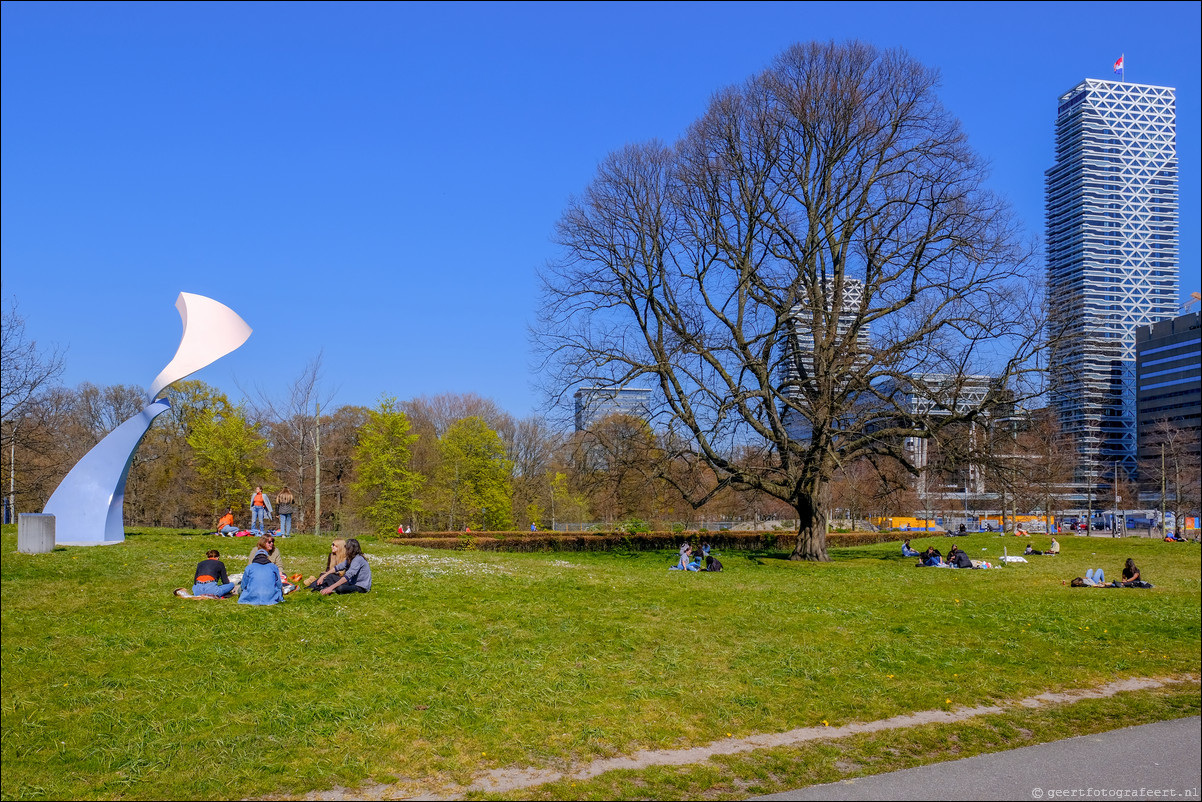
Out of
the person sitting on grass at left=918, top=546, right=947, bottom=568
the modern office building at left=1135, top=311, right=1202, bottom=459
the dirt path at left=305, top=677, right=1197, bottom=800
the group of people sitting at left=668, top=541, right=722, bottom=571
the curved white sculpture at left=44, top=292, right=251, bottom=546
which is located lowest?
the person sitting on grass at left=918, top=546, right=947, bottom=568

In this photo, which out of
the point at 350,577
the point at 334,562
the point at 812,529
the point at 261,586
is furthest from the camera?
the point at 812,529

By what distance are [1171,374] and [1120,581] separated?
9939cm

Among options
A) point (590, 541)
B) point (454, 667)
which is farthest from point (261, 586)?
point (590, 541)

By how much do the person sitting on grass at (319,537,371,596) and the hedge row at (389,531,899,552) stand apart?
20652 mm

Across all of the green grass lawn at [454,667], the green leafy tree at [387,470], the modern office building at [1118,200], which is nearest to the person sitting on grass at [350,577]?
the green grass lawn at [454,667]

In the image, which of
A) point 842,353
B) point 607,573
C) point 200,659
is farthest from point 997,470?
point 200,659

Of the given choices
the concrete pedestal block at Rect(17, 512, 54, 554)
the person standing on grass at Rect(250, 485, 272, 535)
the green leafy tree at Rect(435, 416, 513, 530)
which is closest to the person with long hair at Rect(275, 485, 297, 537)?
the person standing on grass at Rect(250, 485, 272, 535)

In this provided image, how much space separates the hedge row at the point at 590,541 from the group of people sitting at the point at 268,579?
66.9 feet

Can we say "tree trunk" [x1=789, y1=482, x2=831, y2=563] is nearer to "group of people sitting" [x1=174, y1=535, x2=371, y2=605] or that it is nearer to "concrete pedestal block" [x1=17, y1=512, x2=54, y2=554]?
"group of people sitting" [x1=174, y1=535, x2=371, y2=605]

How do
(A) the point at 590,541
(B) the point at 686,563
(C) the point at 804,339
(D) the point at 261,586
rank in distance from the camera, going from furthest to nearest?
(A) the point at 590,541 < (C) the point at 804,339 < (B) the point at 686,563 < (D) the point at 261,586

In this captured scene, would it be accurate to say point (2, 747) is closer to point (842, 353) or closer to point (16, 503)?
point (842, 353)

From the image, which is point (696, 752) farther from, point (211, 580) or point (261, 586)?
point (211, 580)

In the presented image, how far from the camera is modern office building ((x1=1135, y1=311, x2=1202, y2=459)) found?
9606 cm

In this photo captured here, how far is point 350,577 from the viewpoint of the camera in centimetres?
1331
